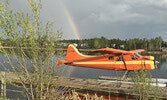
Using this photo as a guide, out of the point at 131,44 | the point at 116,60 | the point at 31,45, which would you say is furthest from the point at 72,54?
the point at 131,44

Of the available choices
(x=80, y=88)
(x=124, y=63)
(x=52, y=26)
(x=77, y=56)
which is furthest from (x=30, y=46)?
(x=77, y=56)

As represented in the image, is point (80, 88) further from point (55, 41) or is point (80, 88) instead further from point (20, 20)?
point (20, 20)

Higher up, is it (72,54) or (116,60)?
(72,54)

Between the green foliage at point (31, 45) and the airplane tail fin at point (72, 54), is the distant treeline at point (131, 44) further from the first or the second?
the green foliage at point (31, 45)

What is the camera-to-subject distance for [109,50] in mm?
9750

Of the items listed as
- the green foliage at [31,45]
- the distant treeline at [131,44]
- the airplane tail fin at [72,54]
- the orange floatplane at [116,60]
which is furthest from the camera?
the distant treeline at [131,44]

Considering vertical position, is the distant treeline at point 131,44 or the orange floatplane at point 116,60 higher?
the distant treeline at point 131,44

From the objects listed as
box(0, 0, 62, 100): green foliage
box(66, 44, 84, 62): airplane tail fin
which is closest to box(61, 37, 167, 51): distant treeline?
box(66, 44, 84, 62): airplane tail fin

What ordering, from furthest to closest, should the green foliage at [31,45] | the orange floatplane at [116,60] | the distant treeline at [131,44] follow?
1. the distant treeline at [131,44]
2. the orange floatplane at [116,60]
3. the green foliage at [31,45]

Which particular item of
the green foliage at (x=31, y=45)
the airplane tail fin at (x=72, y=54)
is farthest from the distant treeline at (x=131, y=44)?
the green foliage at (x=31, y=45)

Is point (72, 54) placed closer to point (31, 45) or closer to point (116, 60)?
point (116, 60)

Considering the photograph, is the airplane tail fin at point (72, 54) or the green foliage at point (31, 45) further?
the airplane tail fin at point (72, 54)

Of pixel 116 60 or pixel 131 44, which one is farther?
pixel 131 44

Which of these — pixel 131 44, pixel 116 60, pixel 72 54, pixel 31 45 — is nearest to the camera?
pixel 31 45
